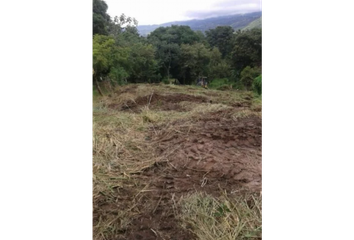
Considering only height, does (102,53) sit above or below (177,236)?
above

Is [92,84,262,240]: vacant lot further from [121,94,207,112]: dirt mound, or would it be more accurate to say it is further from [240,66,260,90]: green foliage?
[240,66,260,90]: green foliage

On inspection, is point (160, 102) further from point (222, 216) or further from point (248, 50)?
point (248, 50)

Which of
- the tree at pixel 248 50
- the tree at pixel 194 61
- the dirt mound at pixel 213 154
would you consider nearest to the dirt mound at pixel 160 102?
the dirt mound at pixel 213 154

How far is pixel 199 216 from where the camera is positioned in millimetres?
2719

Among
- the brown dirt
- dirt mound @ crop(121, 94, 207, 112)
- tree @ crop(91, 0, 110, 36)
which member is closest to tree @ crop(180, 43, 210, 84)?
tree @ crop(91, 0, 110, 36)

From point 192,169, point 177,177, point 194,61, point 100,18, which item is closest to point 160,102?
point 192,169

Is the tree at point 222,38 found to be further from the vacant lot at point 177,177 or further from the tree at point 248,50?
the vacant lot at point 177,177

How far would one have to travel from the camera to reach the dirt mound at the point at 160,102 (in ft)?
26.7

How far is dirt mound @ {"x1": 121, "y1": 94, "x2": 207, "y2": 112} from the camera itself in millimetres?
8128

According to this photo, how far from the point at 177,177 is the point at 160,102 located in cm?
541

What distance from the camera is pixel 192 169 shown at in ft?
12.5
